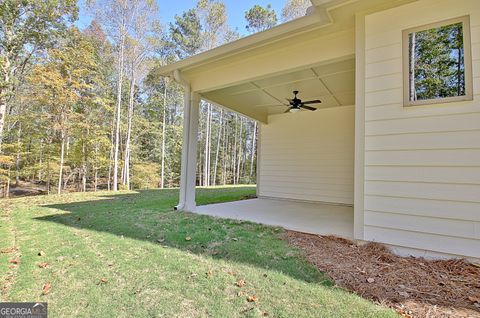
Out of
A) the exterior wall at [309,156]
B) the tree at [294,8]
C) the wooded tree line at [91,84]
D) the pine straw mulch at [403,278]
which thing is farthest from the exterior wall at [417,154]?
the tree at [294,8]

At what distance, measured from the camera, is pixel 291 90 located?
5.72m

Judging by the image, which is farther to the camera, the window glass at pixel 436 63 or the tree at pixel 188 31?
the tree at pixel 188 31

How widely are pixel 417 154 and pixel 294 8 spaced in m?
13.6

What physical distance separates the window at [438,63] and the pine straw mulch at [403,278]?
1.73 metres

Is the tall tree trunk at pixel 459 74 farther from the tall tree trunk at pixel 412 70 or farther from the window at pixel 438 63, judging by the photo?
the tall tree trunk at pixel 412 70

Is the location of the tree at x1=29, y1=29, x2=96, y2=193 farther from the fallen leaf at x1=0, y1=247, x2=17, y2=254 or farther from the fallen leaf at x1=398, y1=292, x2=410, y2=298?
the fallen leaf at x1=398, y1=292, x2=410, y2=298

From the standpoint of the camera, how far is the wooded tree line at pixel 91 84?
379 inches

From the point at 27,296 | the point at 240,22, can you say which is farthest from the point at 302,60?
the point at 240,22

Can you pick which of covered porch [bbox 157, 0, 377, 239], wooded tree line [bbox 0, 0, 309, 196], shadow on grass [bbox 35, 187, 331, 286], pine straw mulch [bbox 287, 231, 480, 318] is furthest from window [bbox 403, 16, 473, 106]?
wooded tree line [bbox 0, 0, 309, 196]

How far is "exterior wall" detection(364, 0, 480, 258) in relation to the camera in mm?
2416

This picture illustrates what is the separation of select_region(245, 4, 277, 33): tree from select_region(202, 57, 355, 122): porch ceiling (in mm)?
8954

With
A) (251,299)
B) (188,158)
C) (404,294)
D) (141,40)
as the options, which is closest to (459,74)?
(404,294)

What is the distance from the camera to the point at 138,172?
1545 cm

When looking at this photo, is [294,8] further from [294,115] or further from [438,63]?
[438,63]
